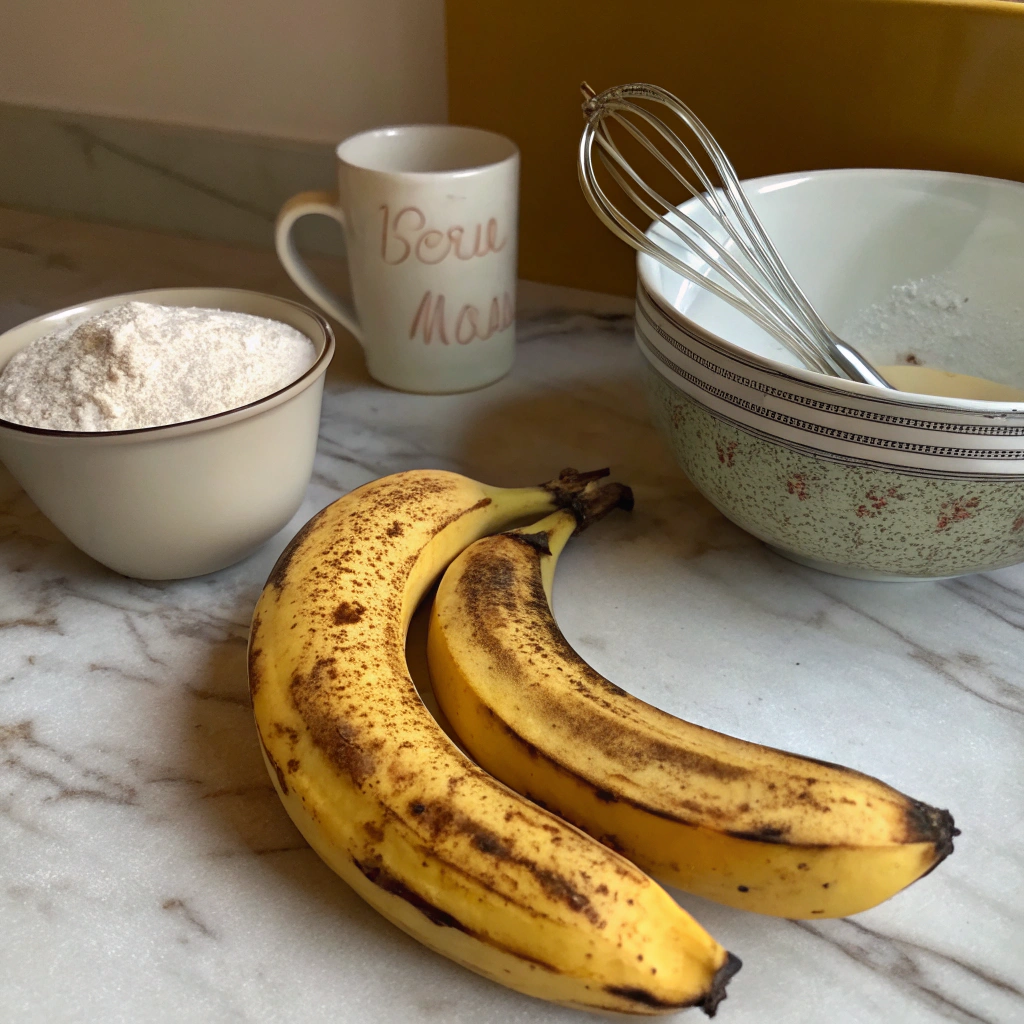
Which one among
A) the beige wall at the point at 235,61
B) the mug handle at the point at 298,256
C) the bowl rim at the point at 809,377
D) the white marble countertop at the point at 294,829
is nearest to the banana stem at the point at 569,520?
the white marble countertop at the point at 294,829

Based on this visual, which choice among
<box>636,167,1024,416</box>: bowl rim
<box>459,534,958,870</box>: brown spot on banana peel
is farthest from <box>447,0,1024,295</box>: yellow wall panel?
<box>459,534,958,870</box>: brown spot on banana peel

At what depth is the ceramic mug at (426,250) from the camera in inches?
23.9

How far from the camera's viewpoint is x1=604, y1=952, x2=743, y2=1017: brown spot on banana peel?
0.95 feet

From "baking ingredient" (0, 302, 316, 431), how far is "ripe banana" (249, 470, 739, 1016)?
0.33 ft

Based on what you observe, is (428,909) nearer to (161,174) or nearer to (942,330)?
(942,330)

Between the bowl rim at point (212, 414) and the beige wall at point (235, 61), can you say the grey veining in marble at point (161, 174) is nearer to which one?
the beige wall at point (235, 61)

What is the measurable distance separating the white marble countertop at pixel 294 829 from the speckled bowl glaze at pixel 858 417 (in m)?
0.05

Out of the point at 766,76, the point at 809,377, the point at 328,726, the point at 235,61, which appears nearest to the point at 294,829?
the point at 328,726

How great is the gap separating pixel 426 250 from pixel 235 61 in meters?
0.36

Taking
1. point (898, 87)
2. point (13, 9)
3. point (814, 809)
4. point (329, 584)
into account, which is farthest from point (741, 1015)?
point (13, 9)

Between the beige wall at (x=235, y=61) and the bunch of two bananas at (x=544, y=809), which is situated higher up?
the beige wall at (x=235, y=61)

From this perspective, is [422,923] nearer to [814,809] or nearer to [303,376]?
[814,809]

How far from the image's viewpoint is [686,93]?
662 millimetres

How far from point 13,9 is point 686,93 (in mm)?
685
